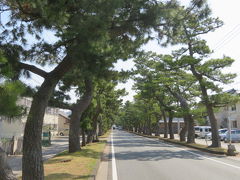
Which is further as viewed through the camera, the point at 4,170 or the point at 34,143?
the point at 34,143

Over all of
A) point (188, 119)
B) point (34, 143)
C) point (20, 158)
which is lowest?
point (20, 158)

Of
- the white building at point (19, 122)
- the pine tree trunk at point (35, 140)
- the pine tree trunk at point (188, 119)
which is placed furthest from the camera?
the pine tree trunk at point (188, 119)

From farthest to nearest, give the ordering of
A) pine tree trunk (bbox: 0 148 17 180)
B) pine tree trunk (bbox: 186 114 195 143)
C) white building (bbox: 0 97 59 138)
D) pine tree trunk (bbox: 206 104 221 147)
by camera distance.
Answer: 1. pine tree trunk (bbox: 186 114 195 143)
2. pine tree trunk (bbox: 206 104 221 147)
3. pine tree trunk (bbox: 0 148 17 180)
4. white building (bbox: 0 97 59 138)

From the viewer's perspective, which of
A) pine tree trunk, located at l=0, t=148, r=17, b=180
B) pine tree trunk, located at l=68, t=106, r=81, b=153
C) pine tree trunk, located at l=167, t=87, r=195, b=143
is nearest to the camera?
pine tree trunk, located at l=0, t=148, r=17, b=180

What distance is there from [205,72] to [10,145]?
14.7 metres

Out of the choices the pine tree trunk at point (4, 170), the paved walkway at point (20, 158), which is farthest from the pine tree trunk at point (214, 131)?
the pine tree trunk at point (4, 170)

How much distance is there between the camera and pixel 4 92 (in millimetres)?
3545

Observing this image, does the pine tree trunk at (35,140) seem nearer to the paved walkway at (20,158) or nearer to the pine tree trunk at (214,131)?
the paved walkway at (20,158)

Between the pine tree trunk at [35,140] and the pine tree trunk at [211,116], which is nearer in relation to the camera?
the pine tree trunk at [35,140]

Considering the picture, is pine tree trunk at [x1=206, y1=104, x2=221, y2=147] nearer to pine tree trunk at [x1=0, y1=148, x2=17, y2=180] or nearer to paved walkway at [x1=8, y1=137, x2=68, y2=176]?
paved walkway at [x1=8, y1=137, x2=68, y2=176]

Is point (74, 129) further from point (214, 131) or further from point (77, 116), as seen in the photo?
point (214, 131)

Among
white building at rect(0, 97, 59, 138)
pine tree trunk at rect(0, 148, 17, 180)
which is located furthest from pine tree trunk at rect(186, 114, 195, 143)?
pine tree trunk at rect(0, 148, 17, 180)

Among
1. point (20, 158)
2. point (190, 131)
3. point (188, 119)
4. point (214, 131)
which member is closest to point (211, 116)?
point (214, 131)

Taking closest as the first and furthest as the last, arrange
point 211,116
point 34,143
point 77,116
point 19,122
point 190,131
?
point 19,122 < point 34,143 < point 77,116 < point 211,116 < point 190,131
